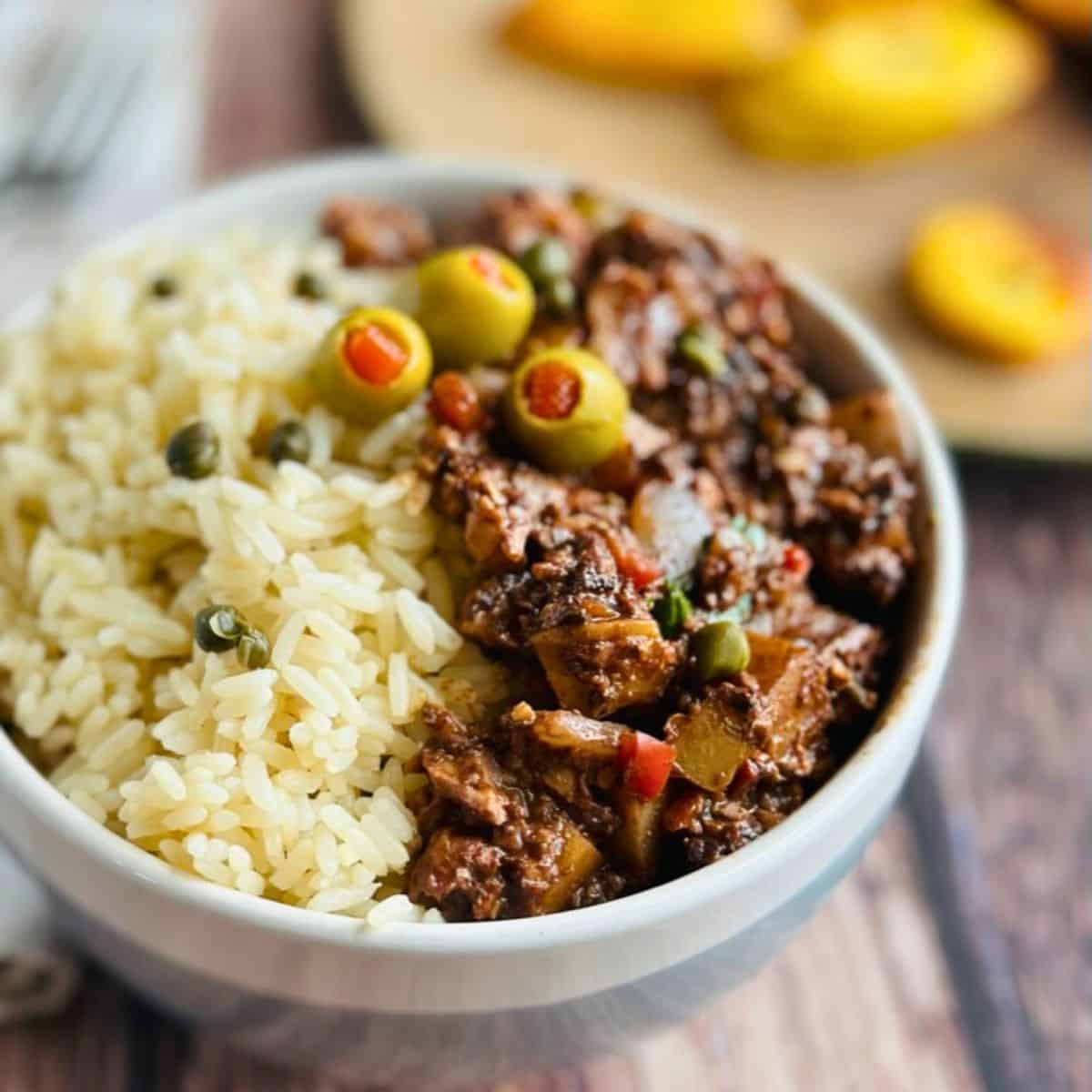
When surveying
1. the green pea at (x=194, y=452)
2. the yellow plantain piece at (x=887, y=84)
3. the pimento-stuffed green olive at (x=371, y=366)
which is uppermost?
the pimento-stuffed green olive at (x=371, y=366)

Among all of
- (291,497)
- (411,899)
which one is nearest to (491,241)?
(291,497)

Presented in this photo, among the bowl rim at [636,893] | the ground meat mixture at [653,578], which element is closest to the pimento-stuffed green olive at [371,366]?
the ground meat mixture at [653,578]

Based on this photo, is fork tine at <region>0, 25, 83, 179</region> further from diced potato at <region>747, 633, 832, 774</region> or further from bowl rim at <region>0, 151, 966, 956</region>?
diced potato at <region>747, 633, 832, 774</region>

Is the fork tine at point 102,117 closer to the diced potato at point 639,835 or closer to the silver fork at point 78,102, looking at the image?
the silver fork at point 78,102

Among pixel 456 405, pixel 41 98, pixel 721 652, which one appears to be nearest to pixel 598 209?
pixel 456 405

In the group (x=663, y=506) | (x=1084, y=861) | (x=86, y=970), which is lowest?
(x=1084, y=861)

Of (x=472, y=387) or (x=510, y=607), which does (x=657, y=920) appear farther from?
(x=472, y=387)

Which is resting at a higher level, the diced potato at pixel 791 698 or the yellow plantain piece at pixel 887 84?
the diced potato at pixel 791 698

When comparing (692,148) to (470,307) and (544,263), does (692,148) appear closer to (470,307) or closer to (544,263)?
(544,263)
